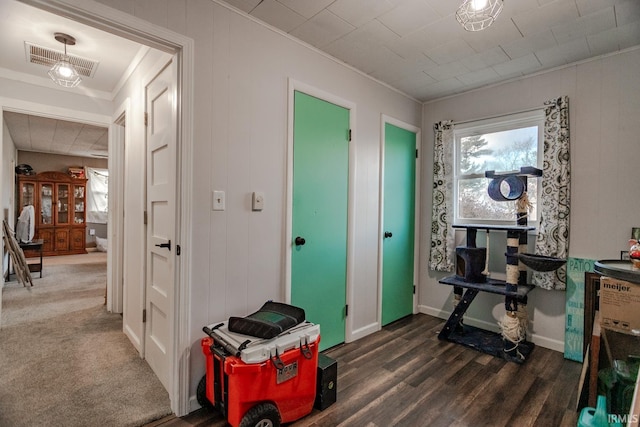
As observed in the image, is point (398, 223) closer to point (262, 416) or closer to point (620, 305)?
point (620, 305)

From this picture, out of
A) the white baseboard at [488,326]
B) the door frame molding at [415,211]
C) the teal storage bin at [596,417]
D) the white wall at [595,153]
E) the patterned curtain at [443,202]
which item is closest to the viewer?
the teal storage bin at [596,417]

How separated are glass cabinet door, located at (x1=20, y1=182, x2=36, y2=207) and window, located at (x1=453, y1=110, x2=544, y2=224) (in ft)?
28.4

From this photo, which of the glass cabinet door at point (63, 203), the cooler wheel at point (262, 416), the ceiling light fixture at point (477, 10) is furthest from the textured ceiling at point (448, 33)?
the glass cabinet door at point (63, 203)

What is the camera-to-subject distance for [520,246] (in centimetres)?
271

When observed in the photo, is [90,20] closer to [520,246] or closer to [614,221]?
[520,246]

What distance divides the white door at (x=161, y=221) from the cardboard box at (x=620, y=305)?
251 centimetres

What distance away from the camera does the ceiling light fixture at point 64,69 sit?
2348 millimetres

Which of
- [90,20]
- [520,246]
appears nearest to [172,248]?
[90,20]

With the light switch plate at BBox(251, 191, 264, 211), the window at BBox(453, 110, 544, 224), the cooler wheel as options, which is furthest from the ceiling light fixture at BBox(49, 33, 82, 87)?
the window at BBox(453, 110, 544, 224)

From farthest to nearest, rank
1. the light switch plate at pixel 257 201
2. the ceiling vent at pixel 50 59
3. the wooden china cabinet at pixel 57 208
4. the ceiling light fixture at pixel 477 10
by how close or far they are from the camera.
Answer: the wooden china cabinet at pixel 57 208 → the ceiling vent at pixel 50 59 → the light switch plate at pixel 257 201 → the ceiling light fixture at pixel 477 10

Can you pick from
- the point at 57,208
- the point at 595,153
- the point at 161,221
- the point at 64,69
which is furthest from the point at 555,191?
the point at 57,208

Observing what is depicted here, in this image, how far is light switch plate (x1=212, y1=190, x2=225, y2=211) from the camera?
6.20ft

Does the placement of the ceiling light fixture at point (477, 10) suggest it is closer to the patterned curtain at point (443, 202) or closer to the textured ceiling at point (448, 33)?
the textured ceiling at point (448, 33)

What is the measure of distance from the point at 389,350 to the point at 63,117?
3.97 m
